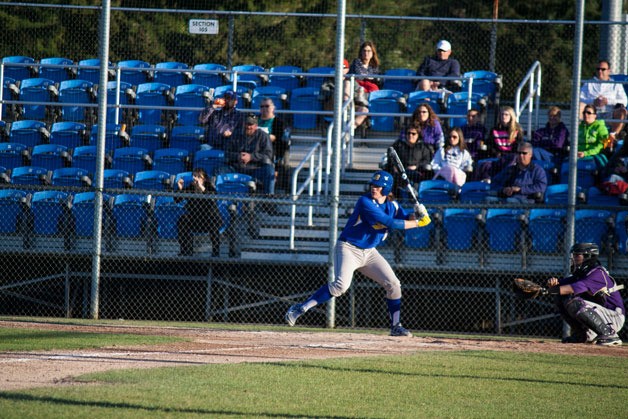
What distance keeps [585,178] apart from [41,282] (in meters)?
8.56

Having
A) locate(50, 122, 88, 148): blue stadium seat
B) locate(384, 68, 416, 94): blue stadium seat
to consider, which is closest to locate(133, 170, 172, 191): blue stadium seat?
locate(50, 122, 88, 148): blue stadium seat

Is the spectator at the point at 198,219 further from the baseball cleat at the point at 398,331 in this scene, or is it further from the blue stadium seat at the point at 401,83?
the blue stadium seat at the point at 401,83

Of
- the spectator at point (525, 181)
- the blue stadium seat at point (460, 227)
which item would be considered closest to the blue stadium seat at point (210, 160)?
the blue stadium seat at point (460, 227)

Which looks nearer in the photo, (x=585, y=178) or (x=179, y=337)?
(x=179, y=337)

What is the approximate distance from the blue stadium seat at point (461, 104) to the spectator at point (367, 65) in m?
1.63

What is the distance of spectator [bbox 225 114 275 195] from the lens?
15.5 m

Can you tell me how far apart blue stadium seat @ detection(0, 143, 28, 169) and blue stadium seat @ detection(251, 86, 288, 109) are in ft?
13.3

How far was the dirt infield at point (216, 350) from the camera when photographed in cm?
934

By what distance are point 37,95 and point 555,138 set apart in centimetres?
949

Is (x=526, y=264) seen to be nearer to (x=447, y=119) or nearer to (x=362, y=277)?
(x=362, y=277)

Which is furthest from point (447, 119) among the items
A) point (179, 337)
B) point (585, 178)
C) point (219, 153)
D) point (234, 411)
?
point (234, 411)

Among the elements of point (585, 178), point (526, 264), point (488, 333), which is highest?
point (585, 178)

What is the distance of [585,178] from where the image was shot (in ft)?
50.0

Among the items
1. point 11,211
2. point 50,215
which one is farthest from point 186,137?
point 11,211
